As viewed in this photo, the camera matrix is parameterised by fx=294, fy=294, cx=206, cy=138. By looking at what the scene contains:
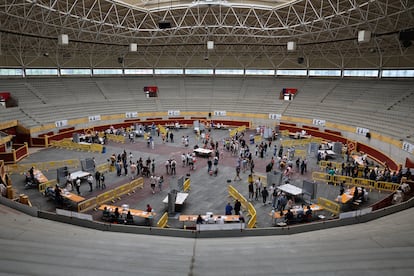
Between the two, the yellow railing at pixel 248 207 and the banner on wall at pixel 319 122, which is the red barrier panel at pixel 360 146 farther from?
the yellow railing at pixel 248 207

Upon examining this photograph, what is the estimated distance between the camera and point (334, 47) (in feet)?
143

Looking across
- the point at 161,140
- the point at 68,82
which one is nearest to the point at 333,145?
the point at 161,140

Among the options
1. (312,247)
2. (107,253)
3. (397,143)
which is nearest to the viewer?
(107,253)

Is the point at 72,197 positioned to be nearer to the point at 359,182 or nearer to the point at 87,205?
the point at 87,205

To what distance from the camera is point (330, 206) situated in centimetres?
1712

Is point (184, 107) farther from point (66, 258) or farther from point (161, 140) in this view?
point (66, 258)

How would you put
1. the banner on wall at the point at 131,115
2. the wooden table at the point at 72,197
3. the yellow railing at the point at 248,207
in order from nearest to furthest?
the yellow railing at the point at 248,207 < the wooden table at the point at 72,197 < the banner on wall at the point at 131,115

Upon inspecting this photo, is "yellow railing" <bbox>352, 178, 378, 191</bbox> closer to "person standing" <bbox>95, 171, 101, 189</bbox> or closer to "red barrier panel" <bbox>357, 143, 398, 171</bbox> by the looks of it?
"red barrier panel" <bbox>357, 143, 398, 171</bbox>

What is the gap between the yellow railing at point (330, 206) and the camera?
16.6 meters

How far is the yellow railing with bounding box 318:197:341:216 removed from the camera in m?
16.6

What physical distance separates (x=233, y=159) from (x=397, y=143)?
14.8 m

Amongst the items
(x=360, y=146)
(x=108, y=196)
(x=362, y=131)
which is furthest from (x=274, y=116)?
(x=108, y=196)

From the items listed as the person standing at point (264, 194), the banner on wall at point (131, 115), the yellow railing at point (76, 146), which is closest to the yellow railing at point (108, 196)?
the person standing at point (264, 194)

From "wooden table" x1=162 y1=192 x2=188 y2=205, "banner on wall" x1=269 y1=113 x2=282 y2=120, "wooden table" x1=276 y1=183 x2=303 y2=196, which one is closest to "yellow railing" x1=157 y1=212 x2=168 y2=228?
"wooden table" x1=162 y1=192 x2=188 y2=205
